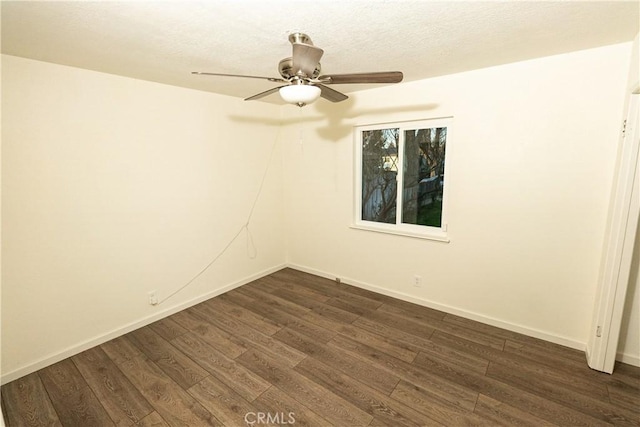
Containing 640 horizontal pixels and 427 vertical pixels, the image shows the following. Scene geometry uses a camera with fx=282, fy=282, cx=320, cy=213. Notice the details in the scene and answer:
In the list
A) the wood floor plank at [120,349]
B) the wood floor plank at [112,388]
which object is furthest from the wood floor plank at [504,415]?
the wood floor plank at [120,349]

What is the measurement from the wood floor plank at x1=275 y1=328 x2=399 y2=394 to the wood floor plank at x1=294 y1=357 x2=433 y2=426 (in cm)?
5

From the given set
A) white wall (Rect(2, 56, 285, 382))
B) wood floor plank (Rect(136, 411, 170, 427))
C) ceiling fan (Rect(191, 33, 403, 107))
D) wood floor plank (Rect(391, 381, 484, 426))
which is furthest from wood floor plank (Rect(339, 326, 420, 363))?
ceiling fan (Rect(191, 33, 403, 107))

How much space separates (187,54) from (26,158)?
1.39 m

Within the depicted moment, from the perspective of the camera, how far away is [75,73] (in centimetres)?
221

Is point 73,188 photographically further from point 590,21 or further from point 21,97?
point 590,21

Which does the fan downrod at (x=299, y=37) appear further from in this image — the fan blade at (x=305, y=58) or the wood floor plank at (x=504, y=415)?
the wood floor plank at (x=504, y=415)

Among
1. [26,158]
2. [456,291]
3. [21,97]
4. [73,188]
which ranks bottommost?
[456,291]

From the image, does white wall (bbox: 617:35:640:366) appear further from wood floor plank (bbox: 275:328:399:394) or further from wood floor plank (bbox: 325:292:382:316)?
wood floor plank (bbox: 325:292:382:316)

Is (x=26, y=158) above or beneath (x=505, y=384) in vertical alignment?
above

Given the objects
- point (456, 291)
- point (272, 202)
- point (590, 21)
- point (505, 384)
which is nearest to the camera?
point (590, 21)

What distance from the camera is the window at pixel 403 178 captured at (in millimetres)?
2908

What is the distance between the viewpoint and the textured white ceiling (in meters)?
1.46

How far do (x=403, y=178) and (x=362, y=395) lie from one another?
7.08ft

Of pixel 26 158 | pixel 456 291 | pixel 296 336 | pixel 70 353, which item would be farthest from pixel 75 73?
pixel 456 291
